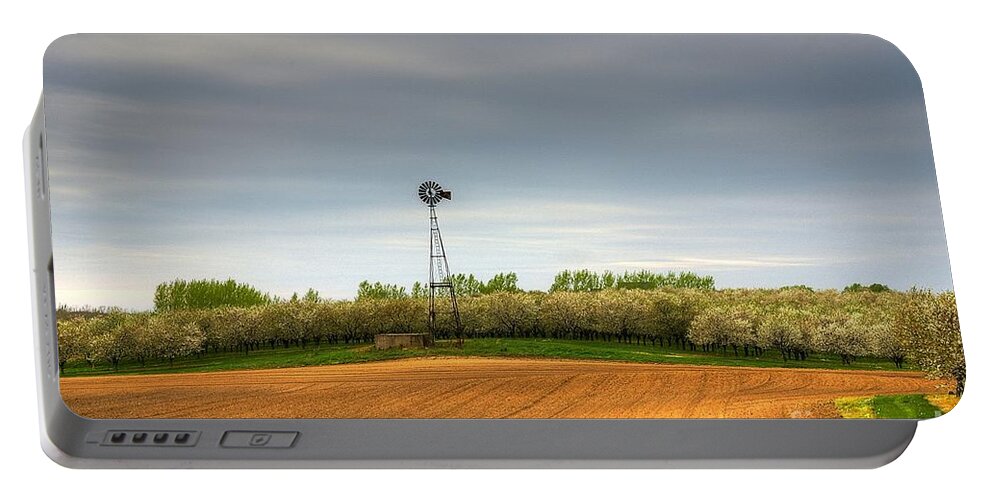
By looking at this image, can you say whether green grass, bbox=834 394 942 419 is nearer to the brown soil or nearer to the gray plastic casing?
the brown soil

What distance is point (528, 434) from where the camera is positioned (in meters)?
4.05

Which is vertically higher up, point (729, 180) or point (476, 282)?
point (729, 180)

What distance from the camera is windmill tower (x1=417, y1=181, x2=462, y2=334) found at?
4.05 metres

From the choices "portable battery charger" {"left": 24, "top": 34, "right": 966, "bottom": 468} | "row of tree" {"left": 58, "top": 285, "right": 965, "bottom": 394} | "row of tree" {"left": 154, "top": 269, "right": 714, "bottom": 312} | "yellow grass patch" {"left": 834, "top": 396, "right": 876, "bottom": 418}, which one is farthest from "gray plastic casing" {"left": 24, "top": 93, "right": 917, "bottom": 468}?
"row of tree" {"left": 154, "top": 269, "right": 714, "bottom": 312}

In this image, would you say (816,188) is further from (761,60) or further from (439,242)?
(439,242)

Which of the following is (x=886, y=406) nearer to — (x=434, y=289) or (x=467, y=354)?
(x=467, y=354)

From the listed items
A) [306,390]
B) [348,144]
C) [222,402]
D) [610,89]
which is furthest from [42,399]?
[610,89]

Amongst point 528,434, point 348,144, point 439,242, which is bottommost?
point 528,434

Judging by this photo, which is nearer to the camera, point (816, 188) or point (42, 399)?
point (816, 188)

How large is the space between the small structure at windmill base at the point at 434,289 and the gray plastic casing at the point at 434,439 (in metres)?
0.31

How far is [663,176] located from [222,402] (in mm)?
1862

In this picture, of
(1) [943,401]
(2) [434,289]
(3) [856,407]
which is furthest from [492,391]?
(1) [943,401]

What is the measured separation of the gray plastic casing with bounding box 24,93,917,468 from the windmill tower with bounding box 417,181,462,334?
46 cm

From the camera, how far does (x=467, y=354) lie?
4.13 metres
